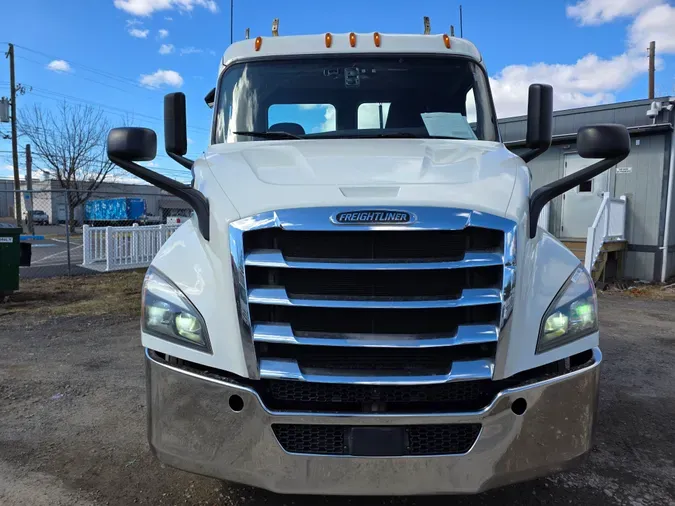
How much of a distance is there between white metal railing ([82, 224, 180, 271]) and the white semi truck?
442 inches

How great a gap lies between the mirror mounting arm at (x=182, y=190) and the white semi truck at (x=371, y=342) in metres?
0.03

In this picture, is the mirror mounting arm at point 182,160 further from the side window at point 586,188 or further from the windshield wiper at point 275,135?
the side window at point 586,188

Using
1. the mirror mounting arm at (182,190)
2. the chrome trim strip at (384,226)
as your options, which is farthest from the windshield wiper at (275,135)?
the chrome trim strip at (384,226)

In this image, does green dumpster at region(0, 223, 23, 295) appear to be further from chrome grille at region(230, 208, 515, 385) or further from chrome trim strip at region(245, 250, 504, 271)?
chrome trim strip at region(245, 250, 504, 271)

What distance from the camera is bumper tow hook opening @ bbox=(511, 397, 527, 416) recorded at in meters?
2.09

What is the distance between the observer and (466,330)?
2158 millimetres

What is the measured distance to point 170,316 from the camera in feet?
7.45

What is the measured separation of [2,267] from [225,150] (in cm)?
764

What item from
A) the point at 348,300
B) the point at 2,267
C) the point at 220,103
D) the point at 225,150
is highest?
the point at 220,103

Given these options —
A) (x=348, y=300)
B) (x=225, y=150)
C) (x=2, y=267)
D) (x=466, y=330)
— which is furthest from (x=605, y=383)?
(x=2, y=267)

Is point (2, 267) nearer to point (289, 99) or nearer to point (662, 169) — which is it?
point (289, 99)

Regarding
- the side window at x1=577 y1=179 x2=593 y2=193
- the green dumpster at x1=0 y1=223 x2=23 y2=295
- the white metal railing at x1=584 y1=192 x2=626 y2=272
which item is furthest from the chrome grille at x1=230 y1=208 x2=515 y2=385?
the side window at x1=577 y1=179 x2=593 y2=193

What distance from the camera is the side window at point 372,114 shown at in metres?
3.61

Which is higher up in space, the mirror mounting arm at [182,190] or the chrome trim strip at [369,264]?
the mirror mounting arm at [182,190]
